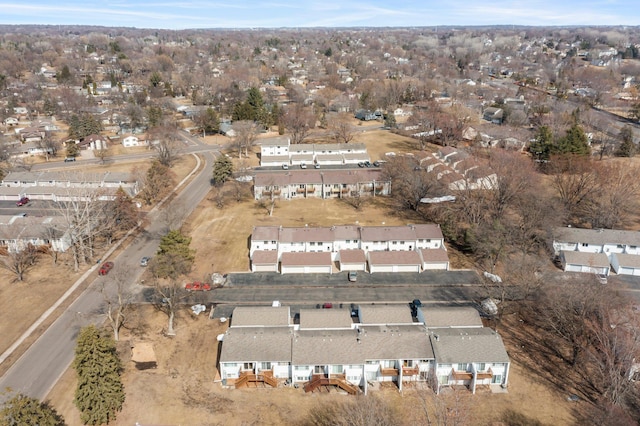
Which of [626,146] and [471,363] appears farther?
[626,146]

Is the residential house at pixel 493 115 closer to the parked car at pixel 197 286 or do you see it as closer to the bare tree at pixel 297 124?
the bare tree at pixel 297 124

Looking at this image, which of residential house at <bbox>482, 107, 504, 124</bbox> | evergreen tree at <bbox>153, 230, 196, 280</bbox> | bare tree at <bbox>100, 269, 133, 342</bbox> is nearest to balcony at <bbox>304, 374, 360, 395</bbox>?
bare tree at <bbox>100, 269, 133, 342</bbox>

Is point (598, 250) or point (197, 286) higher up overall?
point (598, 250)

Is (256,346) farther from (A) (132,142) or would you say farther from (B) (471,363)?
(A) (132,142)

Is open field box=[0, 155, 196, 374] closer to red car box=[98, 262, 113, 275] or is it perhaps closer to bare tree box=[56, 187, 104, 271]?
bare tree box=[56, 187, 104, 271]

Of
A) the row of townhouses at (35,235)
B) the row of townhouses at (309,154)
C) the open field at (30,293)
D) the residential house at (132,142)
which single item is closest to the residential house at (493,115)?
the row of townhouses at (309,154)

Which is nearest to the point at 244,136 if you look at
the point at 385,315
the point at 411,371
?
the point at 385,315

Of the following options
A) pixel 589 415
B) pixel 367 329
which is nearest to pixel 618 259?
pixel 589 415
